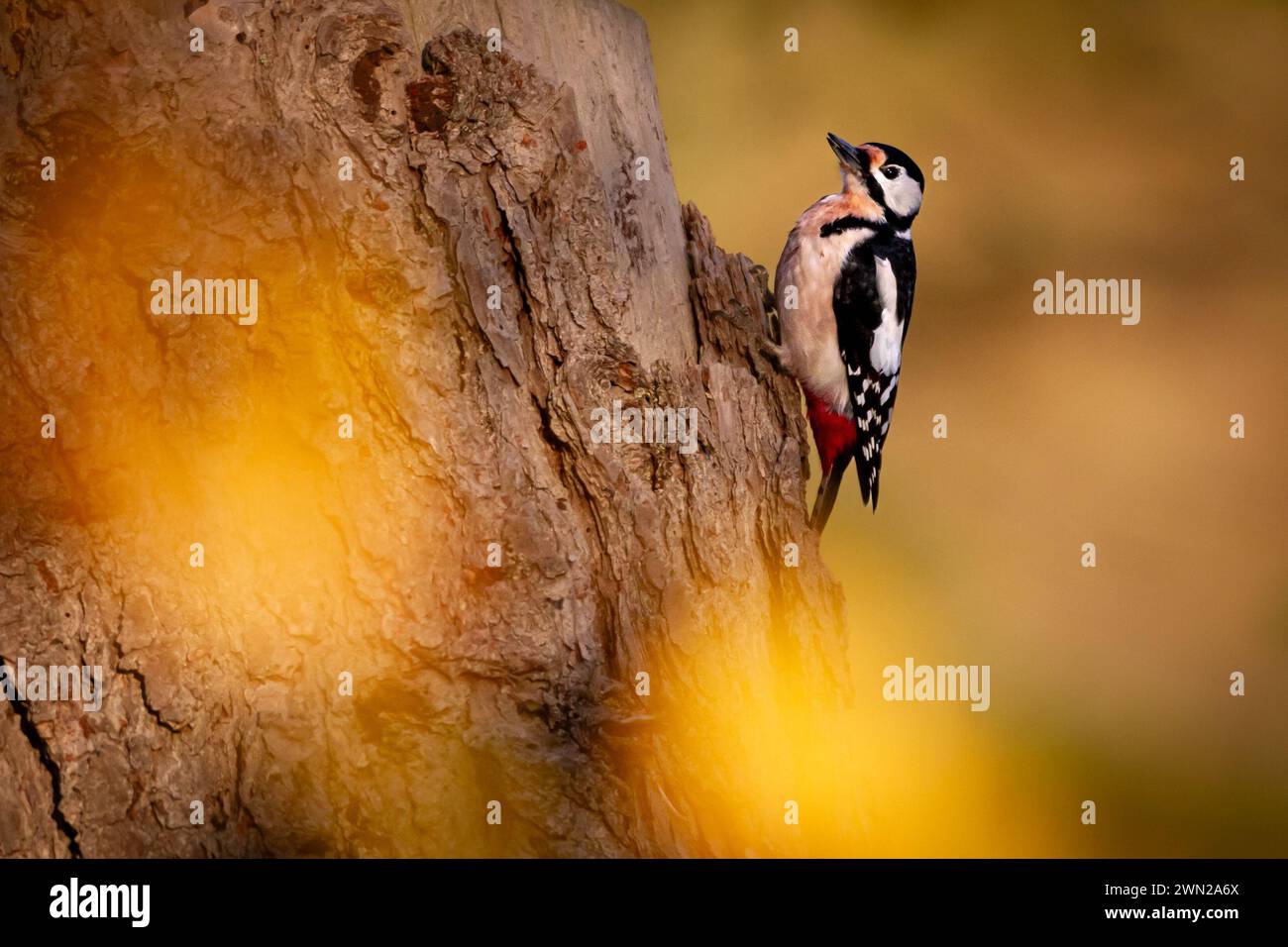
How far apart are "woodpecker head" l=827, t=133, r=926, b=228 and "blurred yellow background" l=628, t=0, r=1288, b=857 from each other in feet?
2.26

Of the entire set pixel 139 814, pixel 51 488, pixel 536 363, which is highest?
pixel 536 363

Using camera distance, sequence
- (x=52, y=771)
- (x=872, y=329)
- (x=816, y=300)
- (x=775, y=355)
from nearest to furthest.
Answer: (x=52, y=771) < (x=775, y=355) < (x=816, y=300) < (x=872, y=329)

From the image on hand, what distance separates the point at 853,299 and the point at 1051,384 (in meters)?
1.36

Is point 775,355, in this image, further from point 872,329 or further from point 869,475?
point 869,475

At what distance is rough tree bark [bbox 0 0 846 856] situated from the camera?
1765mm

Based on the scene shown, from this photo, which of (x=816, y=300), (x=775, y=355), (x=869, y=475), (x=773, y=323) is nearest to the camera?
(x=775, y=355)

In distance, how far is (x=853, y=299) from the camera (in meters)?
3.02

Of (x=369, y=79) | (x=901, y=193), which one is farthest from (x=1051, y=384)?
(x=369, y=79)

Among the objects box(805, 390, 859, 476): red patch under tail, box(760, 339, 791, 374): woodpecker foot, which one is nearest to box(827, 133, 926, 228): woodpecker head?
box(805, 390, 859, 476): red patch under tail

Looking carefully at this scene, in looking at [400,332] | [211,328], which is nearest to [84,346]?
[211,328]

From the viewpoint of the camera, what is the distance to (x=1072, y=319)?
4.11 m

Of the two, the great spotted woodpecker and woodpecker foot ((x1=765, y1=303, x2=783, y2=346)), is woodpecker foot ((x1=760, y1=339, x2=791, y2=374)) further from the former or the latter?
the great spotted woodpecker

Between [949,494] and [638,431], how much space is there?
7.65ft

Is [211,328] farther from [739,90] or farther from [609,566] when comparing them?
[739,90]
